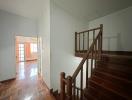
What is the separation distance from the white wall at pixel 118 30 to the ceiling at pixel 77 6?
0.25 m

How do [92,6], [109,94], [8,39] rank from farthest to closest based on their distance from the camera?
[8,39]
[92,6]
[109,94]

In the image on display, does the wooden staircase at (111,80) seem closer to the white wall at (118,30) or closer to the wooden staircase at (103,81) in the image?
the wooden staircase at (103,81)

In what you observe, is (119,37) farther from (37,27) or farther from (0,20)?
(0,20)

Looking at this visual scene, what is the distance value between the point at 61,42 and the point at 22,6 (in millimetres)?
2256

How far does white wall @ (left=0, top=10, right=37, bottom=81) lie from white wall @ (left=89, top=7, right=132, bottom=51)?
405 centimetres

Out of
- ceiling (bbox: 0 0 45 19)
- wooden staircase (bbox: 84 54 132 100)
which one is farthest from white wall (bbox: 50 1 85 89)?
wooden staircase (bbox: 84 54 132 100)

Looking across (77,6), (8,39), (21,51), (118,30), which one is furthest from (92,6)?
(21,51)

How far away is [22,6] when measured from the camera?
11.7 feet

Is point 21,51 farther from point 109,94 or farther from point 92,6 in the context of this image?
point 109,94

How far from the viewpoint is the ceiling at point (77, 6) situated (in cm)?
304

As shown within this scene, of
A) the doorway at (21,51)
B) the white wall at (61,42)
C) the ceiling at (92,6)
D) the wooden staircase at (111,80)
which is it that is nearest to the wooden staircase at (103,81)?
the wooden staircase at (111,80)

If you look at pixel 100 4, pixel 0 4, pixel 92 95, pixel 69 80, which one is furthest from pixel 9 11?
pixel 92 95

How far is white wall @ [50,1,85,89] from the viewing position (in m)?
3.07

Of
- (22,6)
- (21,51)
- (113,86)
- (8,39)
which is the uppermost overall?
(22,6)
